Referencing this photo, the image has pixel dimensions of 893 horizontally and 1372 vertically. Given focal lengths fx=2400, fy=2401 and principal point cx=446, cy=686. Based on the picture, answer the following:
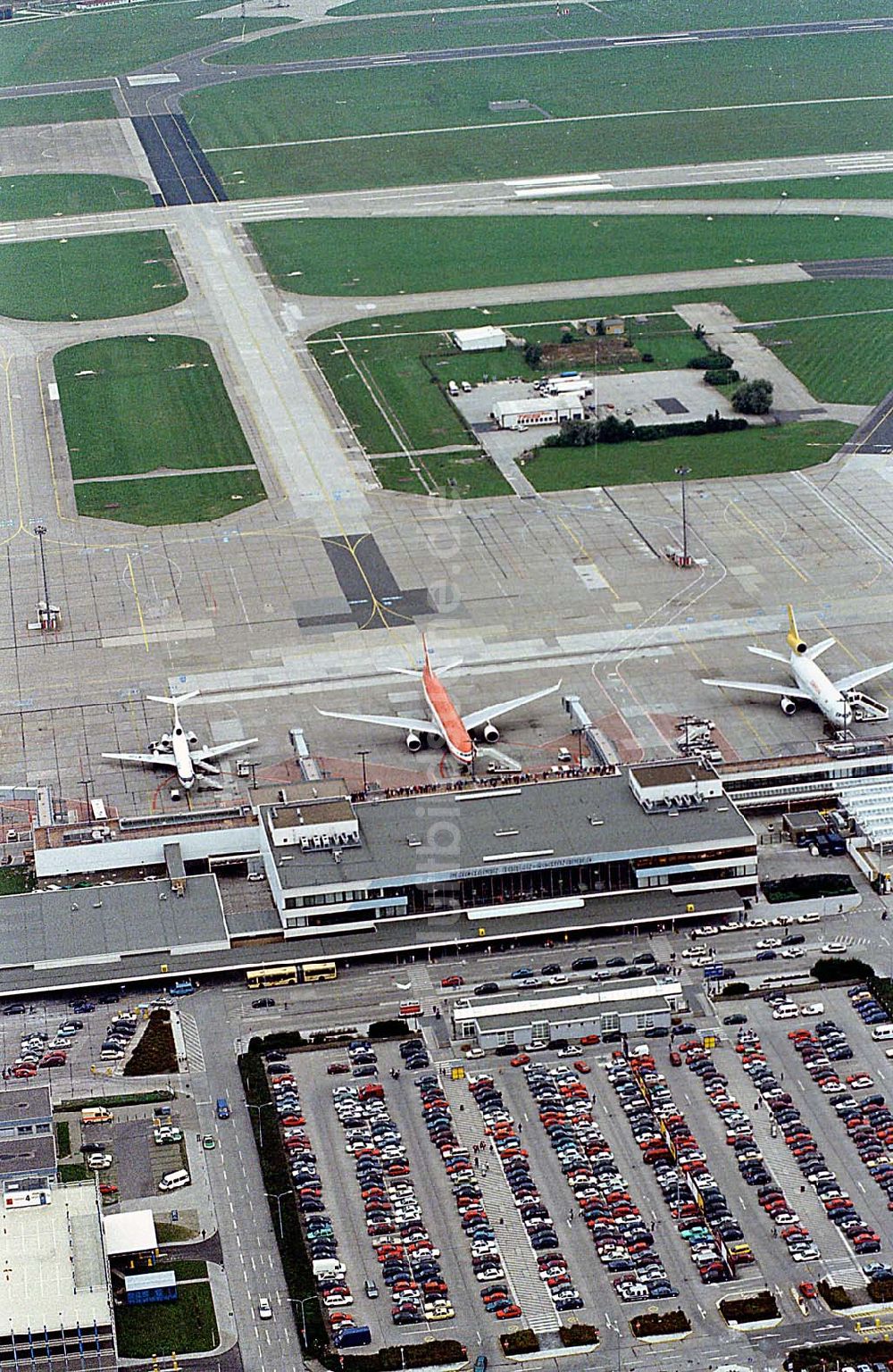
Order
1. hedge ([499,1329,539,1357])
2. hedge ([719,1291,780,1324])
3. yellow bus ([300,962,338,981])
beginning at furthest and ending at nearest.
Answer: yellow bus ([300,962,338,981])
hedge ([719,1291,780,1324])
hedge ([499,1329,539,1357])

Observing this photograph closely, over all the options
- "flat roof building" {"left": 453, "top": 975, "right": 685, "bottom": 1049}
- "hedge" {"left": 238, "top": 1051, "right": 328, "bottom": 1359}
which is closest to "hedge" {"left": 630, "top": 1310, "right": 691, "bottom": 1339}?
"hedge" {"left": 238, "top": 1051, "right": 328, "bottom": 1359}

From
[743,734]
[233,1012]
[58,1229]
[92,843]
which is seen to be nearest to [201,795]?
[92,843]

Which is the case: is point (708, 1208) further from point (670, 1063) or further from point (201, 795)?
point (201, 795)

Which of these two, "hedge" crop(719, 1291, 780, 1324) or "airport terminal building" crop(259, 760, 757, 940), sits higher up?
"airport terminal building" crop(259, 760, 757, 940)

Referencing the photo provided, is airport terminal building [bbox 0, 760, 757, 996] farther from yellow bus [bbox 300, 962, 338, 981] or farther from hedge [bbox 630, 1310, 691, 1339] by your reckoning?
hedge [bbox 630, 1310, 691, 1339]

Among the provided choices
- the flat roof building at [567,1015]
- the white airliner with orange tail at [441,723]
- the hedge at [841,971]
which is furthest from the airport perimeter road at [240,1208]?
the hedge at [841,971]

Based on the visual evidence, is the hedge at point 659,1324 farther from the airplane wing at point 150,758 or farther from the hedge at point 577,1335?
the airplane wing at point 150,758

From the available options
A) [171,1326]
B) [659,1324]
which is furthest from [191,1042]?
[659,1324]

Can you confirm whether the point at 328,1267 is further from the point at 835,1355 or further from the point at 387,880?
the point at 387,880
